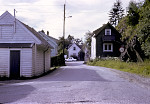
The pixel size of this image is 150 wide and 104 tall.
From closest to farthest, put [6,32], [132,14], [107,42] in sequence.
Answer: [6,32] < [132,14] < [107,42]

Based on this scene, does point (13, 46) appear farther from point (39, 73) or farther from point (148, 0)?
point (148, 0)

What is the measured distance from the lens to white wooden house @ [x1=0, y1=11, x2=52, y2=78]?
18312 millimetres

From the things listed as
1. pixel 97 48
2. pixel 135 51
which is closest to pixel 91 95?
pixel 135 51

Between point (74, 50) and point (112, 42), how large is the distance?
145ft

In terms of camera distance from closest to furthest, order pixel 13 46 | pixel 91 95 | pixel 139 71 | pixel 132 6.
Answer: pixel 91 95, pixel 13 46, pixel 139 71, pixel 132 6

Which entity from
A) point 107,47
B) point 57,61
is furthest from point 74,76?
point 107,47

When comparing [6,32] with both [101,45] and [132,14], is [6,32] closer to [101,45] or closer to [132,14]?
[132,14]

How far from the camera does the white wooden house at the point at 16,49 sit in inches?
721

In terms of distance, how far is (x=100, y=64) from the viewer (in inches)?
1391

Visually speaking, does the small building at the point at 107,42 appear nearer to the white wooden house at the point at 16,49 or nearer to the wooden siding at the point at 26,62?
the white wooden house at the point at 16,49

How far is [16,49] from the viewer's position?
722 inches

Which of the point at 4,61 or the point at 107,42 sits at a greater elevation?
the point at 107,42

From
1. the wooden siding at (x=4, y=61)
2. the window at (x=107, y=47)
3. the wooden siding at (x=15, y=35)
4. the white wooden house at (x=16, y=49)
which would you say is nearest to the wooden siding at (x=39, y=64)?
the white wooden house at (x=16, y=49)

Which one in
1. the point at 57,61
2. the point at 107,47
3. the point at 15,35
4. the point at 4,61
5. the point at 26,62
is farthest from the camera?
the point at 107,47
